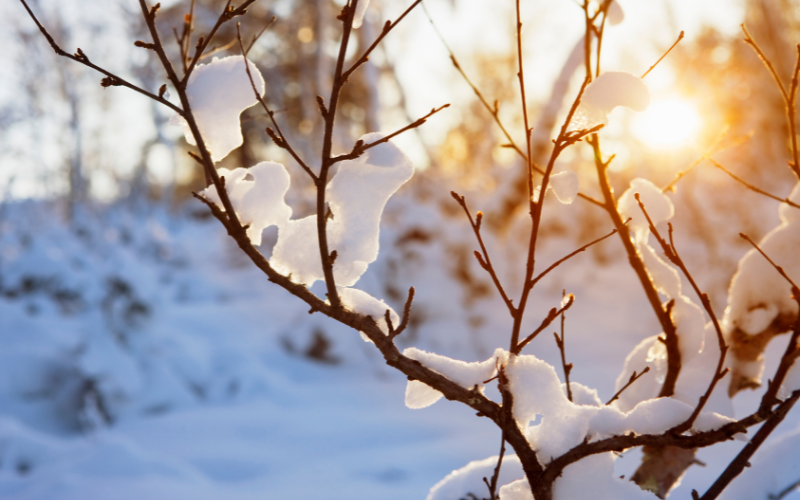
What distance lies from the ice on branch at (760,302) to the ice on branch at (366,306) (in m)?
1.08

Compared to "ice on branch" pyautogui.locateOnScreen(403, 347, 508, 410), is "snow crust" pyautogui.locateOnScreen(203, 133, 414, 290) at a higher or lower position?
higher

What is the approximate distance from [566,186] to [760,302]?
85cm

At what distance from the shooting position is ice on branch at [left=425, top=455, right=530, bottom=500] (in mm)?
1361

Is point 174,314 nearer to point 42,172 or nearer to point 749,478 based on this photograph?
point 749,478

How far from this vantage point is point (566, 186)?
0.99 meters

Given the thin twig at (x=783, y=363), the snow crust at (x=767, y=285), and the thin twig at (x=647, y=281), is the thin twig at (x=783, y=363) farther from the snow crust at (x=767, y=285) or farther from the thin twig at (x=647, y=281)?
the snow crust at (x=767, y=285)

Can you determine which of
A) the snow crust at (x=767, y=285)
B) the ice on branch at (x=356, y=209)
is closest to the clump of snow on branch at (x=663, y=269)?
the snow crust at (x=767, y=285)

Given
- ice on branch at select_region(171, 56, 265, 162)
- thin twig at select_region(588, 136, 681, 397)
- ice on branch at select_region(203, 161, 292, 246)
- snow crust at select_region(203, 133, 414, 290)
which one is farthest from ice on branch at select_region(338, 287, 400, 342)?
thin twig at select_region(588, 136, 681, 397)

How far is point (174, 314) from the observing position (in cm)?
647

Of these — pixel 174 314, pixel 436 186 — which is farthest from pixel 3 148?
pixel 436 186

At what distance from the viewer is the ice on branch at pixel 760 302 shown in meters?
1.41

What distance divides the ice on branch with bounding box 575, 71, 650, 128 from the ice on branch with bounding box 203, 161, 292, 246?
562 mm

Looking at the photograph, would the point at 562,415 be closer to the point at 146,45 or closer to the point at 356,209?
the point at 356,209

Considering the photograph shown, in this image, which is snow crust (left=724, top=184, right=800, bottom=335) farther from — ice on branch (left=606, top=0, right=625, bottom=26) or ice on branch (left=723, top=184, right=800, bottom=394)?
A: ice on branch (left=606, top=0, right=625, bottom=26)
